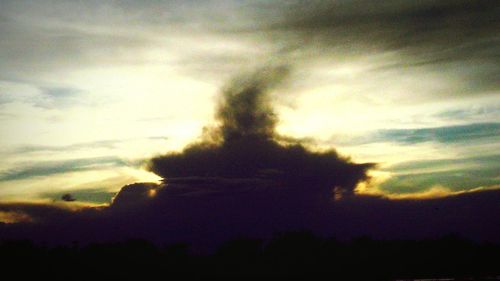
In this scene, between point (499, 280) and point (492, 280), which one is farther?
point (492, 280)

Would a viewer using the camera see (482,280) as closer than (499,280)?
No

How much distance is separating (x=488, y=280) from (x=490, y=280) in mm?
1100

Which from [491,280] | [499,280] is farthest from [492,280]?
[499,280]

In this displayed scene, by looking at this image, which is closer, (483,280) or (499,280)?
(499,280)

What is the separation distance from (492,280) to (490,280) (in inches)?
59.3

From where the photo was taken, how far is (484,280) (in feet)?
325

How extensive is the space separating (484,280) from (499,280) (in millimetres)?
13153

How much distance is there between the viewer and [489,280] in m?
101

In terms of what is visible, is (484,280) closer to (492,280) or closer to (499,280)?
(492,280)

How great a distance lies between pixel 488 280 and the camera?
10131cm

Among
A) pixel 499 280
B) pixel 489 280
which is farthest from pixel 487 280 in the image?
pixel 499 280

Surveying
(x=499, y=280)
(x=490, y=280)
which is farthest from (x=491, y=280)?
(x=499, y=280)

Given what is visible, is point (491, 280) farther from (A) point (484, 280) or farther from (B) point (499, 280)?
(B) point (499, 280)

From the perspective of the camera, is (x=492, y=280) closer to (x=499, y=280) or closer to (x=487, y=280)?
(x=487, y=280)
